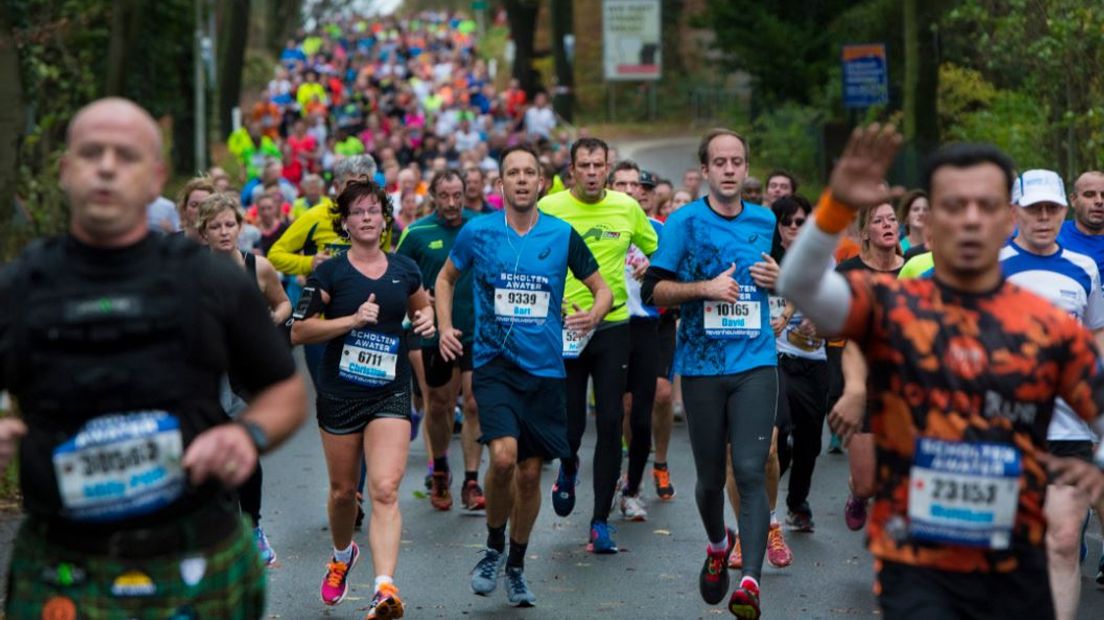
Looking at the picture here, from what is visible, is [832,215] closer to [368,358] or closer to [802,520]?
[368,358]

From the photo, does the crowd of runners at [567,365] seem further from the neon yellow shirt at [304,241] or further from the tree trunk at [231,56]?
the tree trunk at [231,56]

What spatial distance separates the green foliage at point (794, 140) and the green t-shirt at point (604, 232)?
27923 millimetres

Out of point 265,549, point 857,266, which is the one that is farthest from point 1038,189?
point 265,549

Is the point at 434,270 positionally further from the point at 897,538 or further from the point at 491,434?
the point at 897,538

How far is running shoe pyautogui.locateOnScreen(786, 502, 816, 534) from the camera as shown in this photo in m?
11.2

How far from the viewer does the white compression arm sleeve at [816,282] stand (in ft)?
15.9

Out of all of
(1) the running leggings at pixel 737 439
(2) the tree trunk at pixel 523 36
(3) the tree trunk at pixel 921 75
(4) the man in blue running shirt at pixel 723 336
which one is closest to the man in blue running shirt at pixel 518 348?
(4) the man in blue running shirt at pixel 723 336

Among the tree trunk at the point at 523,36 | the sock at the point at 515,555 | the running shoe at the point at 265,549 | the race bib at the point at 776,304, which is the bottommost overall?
the running shoe at the point at 265,549

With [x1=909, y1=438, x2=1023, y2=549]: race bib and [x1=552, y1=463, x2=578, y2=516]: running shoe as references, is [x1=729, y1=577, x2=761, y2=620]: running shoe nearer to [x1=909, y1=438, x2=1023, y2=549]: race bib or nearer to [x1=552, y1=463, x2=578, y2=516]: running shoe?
[x1=552, y1=463, x2=578, y2=516]: running shoe

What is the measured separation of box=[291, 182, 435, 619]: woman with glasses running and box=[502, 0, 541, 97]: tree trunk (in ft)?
146

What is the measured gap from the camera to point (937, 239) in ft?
16.8

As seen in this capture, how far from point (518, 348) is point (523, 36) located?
1804 inches

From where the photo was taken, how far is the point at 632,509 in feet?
38.4

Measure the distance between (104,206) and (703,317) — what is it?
15.5 ft
